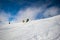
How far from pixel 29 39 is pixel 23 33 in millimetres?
106

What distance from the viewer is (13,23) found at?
1.58 metres

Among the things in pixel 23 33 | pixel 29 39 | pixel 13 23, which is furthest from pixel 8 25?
pixel 29 39

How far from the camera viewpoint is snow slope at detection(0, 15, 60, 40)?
1.51 metres

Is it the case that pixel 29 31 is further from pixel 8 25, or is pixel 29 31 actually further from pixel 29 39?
pixel 8 25

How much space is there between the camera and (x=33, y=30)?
5.09 ft

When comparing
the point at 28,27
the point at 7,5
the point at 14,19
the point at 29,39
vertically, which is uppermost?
the point at 7,5

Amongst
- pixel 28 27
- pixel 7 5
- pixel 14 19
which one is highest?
pixel 7 5

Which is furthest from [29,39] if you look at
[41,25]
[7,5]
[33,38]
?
[7,5]

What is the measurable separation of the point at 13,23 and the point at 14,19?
0.05 m

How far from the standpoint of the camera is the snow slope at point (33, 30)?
4.94ft

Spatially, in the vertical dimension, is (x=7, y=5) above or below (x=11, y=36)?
above

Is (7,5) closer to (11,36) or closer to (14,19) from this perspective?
(14,19)

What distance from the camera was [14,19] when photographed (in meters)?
1.59

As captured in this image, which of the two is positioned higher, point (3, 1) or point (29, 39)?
point (3, 1)
